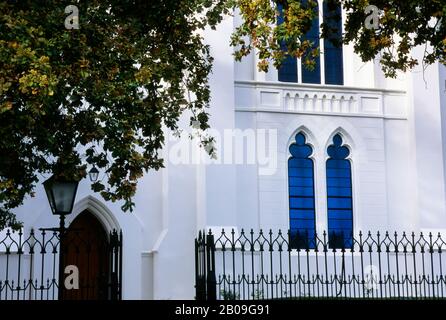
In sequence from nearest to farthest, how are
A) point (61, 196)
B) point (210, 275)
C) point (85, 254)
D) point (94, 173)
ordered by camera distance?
point (61, 196) < point (94, 173) < point (210, 275) < point (85, 254)

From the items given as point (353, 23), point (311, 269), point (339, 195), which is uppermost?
point (353, 23)

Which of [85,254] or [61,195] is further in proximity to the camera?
[85,254]

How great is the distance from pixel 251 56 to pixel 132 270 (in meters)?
6.57

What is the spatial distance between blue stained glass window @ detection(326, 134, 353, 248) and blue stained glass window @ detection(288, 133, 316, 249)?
20.8 inches

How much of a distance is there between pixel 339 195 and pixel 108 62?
Answer: 11.4 m

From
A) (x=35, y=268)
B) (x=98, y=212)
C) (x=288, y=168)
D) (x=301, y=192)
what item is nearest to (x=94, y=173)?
(x=35, y=268)

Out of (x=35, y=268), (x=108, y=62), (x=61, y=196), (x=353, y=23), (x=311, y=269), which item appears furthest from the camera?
(x=311, y=269)

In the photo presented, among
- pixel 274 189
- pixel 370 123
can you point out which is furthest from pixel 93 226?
pixel 370 123

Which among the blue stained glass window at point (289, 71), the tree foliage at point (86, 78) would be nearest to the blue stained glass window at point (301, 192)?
the blue stained glass window at point (289, 71)

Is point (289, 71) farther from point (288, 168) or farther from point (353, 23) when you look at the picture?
point (353, 23)

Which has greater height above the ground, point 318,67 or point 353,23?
point 318,67

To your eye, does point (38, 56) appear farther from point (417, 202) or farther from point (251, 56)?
point (417, 202)

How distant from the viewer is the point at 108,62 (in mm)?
12633
